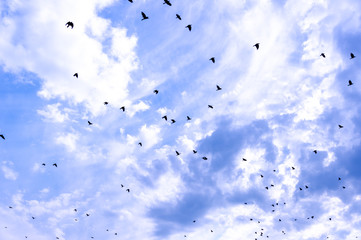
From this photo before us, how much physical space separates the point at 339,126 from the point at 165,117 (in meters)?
28.1

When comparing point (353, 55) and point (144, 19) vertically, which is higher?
point (353, 55)

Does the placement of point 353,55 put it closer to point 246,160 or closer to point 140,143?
point 246,160

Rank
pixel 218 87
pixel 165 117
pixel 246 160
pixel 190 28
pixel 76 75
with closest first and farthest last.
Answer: pixel 190 28, pixel 76 75, pixel 218 87, pixel 165 117, pixel 246 160

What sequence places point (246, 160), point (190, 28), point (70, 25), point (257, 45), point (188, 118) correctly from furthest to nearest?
point (246, 160) → point (188, 118) → point (257, 45) → point (190, 28) → point (70, 25)

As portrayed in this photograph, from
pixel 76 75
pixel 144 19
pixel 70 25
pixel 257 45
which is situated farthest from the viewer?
pixel 76 75

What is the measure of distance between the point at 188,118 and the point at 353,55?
2307cm

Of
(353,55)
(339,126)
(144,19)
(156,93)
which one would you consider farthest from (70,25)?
(339,126)

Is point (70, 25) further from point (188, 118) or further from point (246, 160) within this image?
point (246, 160)

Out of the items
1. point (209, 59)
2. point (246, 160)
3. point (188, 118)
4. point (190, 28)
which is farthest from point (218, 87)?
point (246, 160)

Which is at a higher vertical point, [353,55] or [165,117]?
[353,55]

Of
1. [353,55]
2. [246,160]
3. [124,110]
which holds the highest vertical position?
[353,55]

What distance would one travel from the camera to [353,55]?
31.9m

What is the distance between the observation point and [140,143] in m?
40.3

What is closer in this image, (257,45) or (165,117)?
(257,45)
